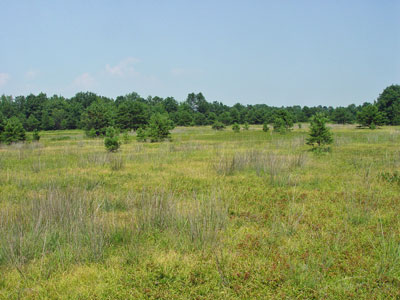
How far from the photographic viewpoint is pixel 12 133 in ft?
100

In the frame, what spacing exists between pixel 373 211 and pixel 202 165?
27.0ft

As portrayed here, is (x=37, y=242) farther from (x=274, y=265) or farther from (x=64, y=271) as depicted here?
(x=274, y=265)

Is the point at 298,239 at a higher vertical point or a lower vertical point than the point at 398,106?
lower

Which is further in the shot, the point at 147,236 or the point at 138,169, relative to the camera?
the point at 138,169

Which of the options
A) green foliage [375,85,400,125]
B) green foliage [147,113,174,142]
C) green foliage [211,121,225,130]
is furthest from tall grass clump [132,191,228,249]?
green foliage [375,85,400,125]

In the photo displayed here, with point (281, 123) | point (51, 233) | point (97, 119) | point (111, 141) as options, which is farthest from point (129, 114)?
point (51, 233)

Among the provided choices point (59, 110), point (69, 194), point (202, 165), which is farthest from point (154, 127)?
point (59, 110)

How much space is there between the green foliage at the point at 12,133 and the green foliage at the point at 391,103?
6894 centimetres

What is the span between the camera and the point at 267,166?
11914 millimetres

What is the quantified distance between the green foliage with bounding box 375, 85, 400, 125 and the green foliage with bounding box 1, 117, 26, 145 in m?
68.9

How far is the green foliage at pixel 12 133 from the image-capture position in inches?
1183

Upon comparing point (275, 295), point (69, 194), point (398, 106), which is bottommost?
point (275, 295)

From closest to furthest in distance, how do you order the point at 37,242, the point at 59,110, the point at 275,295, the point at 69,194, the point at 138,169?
the point at 275,295 → the point at 37,242 → the point at 69,194 → the point at 138,169 → the point at 59,110

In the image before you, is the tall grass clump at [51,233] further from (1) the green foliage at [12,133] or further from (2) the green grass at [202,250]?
(1) the green foliage at [12,133]
